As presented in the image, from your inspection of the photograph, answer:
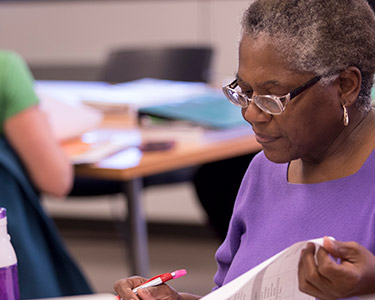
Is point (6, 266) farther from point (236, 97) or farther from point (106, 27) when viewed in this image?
point (106, 27)

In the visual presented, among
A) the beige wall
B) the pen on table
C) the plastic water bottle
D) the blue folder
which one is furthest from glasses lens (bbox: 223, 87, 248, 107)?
the beige wall

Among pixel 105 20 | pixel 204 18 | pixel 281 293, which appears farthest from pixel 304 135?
pixel 105 20

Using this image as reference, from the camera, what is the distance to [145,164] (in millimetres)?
2441

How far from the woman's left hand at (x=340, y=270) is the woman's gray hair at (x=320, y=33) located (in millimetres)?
302

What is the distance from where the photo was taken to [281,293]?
1094 millimetres

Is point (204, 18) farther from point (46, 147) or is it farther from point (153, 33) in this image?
point (46, 147)

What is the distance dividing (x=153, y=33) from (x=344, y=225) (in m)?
3.43

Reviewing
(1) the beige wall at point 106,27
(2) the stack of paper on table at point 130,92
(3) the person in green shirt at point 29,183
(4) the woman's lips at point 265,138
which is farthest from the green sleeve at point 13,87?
(1) the beige wall at point 106,27

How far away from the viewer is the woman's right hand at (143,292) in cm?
129

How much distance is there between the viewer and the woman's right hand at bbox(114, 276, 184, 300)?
4.25 feet

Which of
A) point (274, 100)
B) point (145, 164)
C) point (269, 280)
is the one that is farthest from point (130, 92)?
point (269, 280)

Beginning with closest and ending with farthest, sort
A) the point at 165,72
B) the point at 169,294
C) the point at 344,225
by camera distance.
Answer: the point at 344,225
the point at 169,294
the point at 165,72

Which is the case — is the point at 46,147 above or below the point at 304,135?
below

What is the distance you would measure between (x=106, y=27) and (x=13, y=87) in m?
2.47
